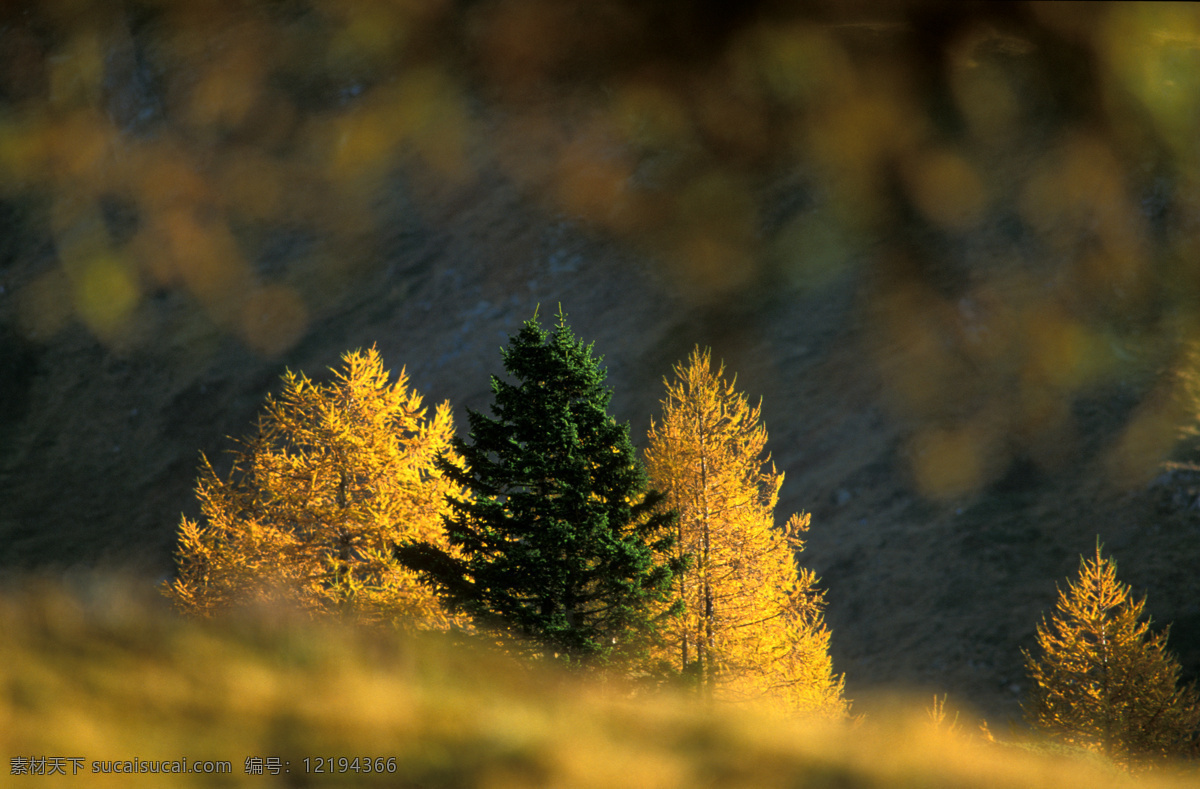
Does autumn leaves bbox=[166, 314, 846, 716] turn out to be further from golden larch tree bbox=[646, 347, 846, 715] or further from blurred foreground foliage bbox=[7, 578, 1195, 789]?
blurred foreground foliage bbox=[7, 578, 1195, 789]

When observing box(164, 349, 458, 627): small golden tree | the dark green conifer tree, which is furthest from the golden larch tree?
box(164, 349, 458, 627): small golden tree

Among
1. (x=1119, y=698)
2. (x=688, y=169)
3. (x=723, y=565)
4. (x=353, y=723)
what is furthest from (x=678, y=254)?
(x=353, y=723)

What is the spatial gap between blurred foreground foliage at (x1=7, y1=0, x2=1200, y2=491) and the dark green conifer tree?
2996cm

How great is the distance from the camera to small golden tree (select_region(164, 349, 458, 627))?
50.7ft

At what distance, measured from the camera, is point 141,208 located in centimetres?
5959

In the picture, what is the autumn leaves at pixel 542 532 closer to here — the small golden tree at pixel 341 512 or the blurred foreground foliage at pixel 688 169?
the small golden tree at pixel 341 512

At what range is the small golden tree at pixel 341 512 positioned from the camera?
15445 mm

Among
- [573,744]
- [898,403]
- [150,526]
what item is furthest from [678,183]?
[573,744]

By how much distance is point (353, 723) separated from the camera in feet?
21.8

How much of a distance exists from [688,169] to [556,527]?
4445 cm

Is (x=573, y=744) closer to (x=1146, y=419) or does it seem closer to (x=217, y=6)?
(x=1146, y=419)

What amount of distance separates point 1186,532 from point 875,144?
27205 millimetres

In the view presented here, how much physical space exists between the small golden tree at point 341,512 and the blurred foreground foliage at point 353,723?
6.73 metres

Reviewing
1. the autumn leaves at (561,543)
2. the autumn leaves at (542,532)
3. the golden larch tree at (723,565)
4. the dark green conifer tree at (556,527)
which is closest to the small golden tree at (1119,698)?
the autumn leaves at (561,543)
